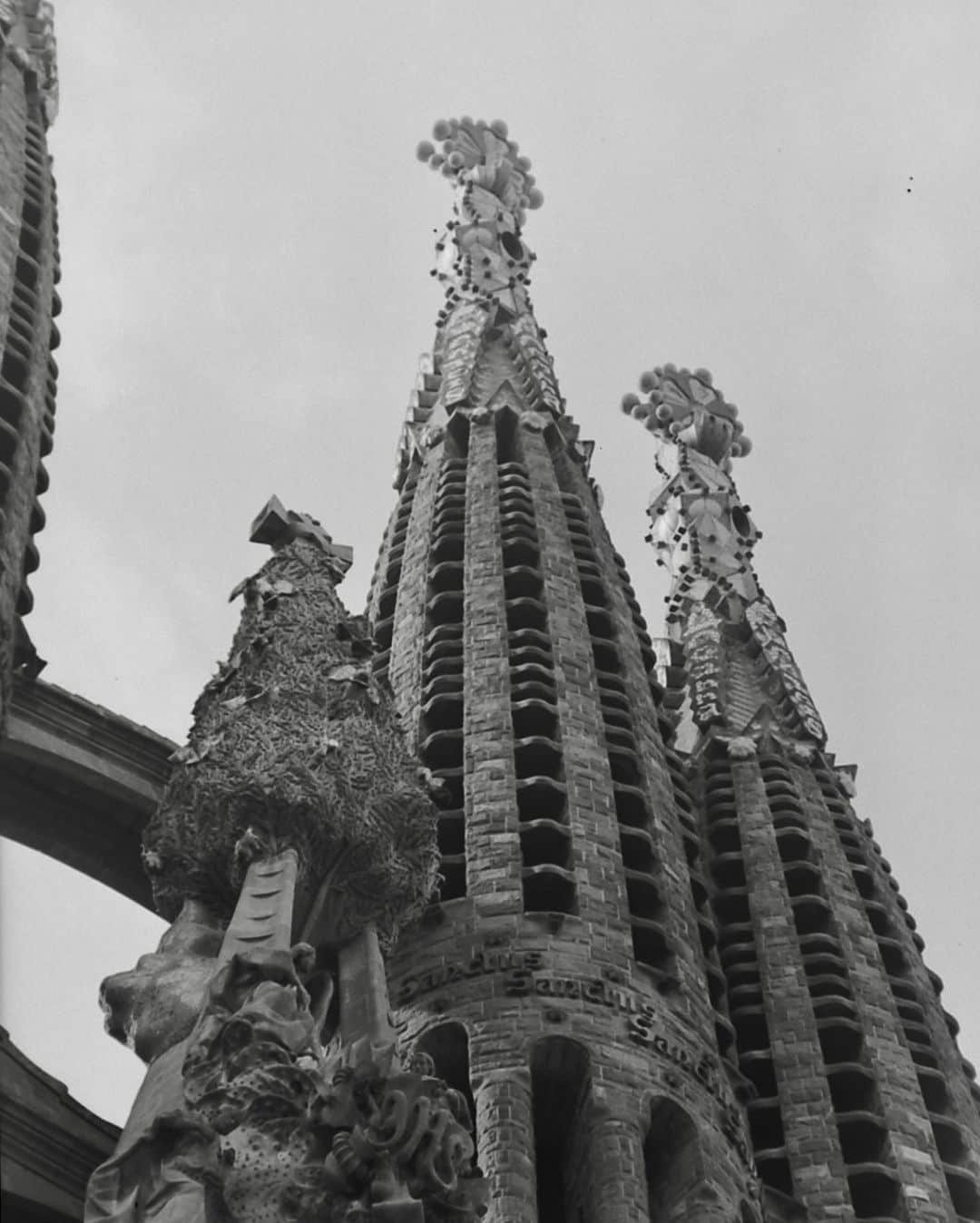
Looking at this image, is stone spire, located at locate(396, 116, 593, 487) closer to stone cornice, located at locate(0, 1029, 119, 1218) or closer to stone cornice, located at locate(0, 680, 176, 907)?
stone cornice, located at locate(0, 680, 176, 907)

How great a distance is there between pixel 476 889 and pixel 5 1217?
12.8 meters

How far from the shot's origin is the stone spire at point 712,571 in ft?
160

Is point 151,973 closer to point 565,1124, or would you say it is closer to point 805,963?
point 565,1124

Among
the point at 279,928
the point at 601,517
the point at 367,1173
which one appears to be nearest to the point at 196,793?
the point at 279,928

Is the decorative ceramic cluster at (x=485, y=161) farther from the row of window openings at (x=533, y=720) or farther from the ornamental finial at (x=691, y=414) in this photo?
the row of window openings at (x=533, y=720)

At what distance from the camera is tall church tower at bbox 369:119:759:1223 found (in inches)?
1240

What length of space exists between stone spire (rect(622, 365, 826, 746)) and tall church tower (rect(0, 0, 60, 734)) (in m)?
11.5

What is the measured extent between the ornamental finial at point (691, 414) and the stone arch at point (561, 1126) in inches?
1062

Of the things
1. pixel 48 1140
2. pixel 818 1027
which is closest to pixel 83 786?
pixel 818 1027

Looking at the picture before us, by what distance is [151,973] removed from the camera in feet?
80.7

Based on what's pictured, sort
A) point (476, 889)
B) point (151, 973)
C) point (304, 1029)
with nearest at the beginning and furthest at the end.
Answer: point (304, 1029), point (151, 973), point (476, 889)

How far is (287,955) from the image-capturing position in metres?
23.0

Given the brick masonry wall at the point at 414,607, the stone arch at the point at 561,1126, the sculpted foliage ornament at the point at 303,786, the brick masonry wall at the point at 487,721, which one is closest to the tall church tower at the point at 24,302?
the sculpted foliage ornament at the point at 303,786

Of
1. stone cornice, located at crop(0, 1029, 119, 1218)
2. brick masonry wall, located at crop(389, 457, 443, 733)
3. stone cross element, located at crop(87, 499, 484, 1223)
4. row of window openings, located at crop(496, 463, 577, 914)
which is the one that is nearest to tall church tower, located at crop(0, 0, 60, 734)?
stone cross element, located at crop(87, 499, 484, 1223)
